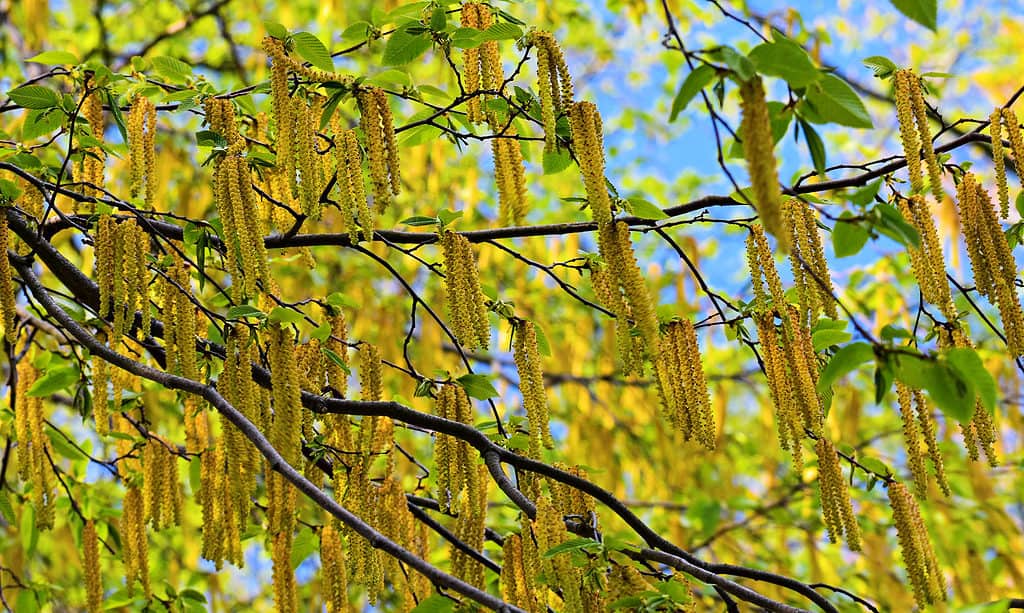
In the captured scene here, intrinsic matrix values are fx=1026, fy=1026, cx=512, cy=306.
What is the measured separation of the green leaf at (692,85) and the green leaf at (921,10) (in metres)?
0.25

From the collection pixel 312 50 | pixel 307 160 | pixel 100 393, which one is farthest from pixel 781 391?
pixel 100 393

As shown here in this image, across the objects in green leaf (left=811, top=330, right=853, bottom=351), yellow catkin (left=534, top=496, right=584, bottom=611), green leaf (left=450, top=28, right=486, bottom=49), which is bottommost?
yellow catkin (left=534, top=496, right=584, bottom=611)

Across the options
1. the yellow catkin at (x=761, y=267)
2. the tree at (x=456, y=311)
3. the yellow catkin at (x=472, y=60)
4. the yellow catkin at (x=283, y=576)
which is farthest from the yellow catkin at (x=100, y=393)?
the yellow catkin at (x=761, y=267)

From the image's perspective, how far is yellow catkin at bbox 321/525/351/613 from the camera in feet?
7.61

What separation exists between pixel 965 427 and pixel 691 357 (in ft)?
1.76

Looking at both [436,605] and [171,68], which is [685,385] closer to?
[436,605]

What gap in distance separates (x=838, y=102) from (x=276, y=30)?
116 centimetres

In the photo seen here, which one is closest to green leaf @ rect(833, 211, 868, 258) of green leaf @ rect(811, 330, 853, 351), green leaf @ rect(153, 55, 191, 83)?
green leaf @ rect(811, 330, 853, 351)

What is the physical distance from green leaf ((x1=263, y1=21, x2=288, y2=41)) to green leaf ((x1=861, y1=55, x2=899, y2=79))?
3.80ft

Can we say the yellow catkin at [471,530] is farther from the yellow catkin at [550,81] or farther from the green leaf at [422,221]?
the yellow catkin at [550,81]

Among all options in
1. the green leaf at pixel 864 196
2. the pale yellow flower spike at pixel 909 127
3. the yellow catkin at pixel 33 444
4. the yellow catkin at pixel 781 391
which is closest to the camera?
the green leaf at pixel 864 196

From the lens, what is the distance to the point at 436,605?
1904 mm

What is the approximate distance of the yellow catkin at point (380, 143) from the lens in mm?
1944

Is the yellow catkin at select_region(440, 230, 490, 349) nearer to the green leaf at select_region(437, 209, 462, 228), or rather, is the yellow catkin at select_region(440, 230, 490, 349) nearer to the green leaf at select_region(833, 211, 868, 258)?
the green leaf at select_region(437, 209, 462, 228)
